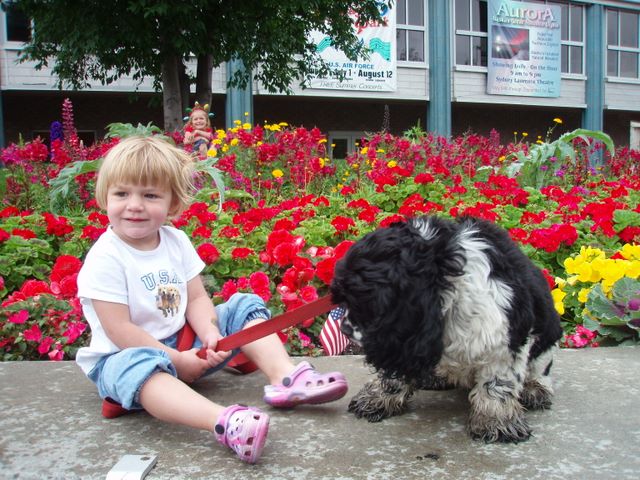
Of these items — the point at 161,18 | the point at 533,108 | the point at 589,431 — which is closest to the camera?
the point at 589,431

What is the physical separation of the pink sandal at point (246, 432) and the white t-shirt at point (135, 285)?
0.60 metres

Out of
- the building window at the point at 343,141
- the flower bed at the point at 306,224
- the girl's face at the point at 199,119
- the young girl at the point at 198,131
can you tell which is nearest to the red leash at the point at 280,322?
the flower bed at the point at 306,224

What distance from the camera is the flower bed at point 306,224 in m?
2.98

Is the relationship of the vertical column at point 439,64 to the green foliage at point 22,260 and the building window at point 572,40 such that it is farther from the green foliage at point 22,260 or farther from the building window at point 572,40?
the green foliage at point 22,260

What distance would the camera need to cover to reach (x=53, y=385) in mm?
2328

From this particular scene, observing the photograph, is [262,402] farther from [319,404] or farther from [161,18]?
[161,18]

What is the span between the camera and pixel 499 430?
5.77 feet

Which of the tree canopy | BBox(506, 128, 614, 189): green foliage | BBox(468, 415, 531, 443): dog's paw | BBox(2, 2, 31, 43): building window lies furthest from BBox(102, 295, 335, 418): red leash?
BBox(2, 2, 31, 43): building window

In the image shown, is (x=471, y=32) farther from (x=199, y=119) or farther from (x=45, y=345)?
(x=45, y=345)

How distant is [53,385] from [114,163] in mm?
956

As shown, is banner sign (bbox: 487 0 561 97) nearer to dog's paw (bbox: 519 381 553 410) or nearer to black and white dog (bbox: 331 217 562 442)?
dog's paw (bbox: 519 381 553 410)

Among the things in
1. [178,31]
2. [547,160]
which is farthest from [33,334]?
[178,31]

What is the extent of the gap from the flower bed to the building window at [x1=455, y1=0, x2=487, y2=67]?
563 inches

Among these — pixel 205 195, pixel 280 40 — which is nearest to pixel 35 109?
pixel 280 40
